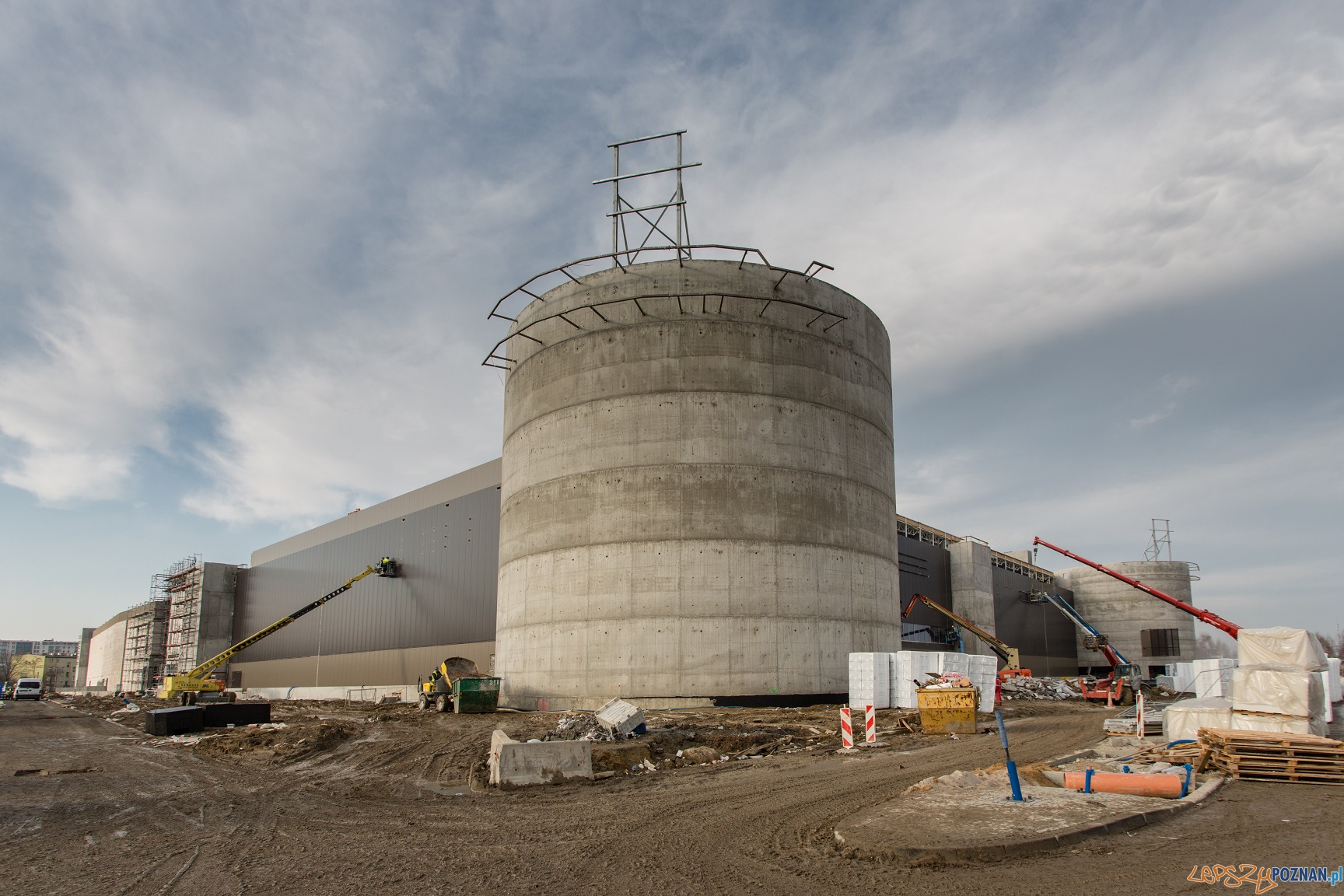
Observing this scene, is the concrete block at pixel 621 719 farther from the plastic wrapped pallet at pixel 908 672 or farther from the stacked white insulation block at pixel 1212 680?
the stacked white insulation block at pixel 1212 680

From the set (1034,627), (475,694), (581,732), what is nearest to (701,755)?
(581,732)

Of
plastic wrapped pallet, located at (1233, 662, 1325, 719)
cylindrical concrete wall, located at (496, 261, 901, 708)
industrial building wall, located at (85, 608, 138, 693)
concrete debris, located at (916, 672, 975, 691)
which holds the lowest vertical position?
industrial building wall, located at (85, 608, 138, 693)

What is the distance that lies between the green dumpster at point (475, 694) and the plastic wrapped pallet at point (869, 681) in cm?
1273

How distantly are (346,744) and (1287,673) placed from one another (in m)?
19.8

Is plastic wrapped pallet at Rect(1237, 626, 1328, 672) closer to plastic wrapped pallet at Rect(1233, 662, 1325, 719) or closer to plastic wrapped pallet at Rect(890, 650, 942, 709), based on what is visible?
plastic wrapped pallet at Rect(1233, 662, 1325, 719)

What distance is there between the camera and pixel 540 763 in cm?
1301

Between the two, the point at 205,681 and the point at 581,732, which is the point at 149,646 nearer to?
the point at 205,681

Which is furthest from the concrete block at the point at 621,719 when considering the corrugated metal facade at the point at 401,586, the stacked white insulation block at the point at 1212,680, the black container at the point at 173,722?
the corrugated metal facade at the point at 401,586

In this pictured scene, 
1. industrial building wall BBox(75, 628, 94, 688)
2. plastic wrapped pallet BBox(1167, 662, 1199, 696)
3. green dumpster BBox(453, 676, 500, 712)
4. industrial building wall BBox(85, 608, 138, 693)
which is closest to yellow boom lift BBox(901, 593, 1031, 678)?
plastic wrapped pallet BBox(1167, 662, 1199, 696)

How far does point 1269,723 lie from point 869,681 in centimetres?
1184

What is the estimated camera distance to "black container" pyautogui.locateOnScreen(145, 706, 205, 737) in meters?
24.6

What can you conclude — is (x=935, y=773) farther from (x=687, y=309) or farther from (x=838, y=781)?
(x=687, y=309)

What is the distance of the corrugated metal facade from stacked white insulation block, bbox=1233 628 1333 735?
29195mm

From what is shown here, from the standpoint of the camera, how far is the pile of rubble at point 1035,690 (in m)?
40.3
